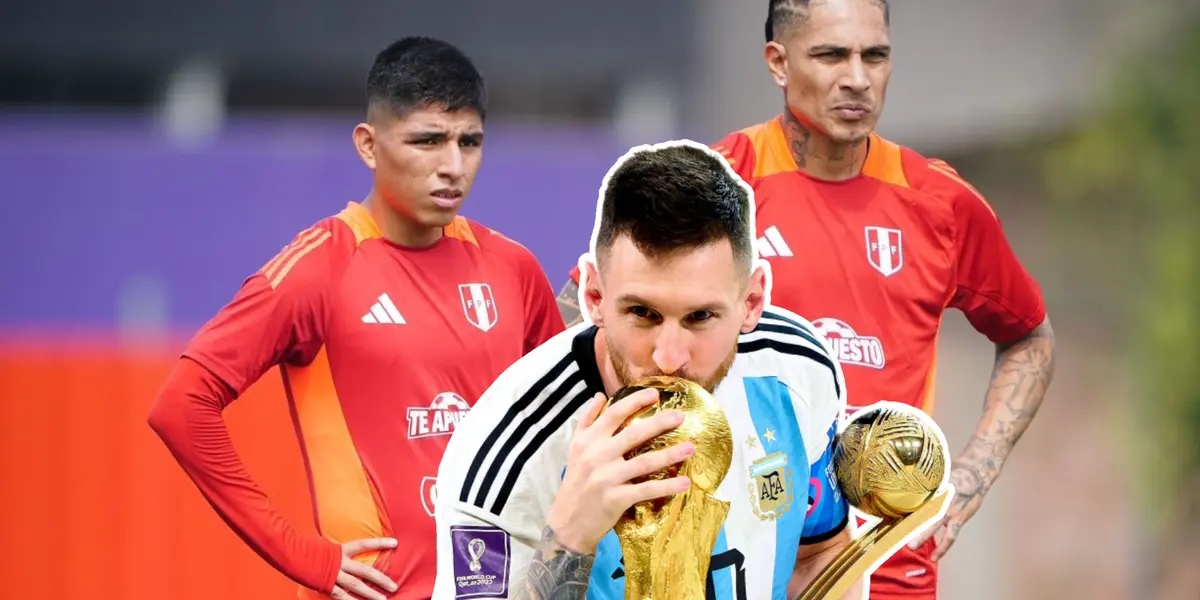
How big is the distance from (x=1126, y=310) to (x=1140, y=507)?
1.33 m

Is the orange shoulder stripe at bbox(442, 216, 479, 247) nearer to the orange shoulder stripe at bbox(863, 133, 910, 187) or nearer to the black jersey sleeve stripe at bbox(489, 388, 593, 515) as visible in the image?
the orange shoulder stripe at bbox(863, 133, 910, 187)

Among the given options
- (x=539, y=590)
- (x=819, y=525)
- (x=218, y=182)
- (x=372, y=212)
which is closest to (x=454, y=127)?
(x=372, y=212)

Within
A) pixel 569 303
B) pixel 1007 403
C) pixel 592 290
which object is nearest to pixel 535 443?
pixel 592 290

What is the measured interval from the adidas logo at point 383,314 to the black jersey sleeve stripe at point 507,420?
1384 millimetres

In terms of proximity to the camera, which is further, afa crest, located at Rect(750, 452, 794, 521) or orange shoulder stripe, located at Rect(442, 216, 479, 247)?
orange shoulder stripe, located at Rect(442, 216, 479, 247)

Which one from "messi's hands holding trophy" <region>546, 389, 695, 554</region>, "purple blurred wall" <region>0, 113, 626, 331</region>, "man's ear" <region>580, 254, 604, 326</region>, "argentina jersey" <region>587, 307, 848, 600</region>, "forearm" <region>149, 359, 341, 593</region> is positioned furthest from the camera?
"purple blurred wall" <region>0, 113, 626, 331</region>

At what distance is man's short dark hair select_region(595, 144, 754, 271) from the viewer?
1630 mm

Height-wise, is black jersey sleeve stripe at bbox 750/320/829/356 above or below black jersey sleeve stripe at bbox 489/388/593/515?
above

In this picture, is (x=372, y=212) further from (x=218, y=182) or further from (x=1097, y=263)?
(x=1097, y=263)

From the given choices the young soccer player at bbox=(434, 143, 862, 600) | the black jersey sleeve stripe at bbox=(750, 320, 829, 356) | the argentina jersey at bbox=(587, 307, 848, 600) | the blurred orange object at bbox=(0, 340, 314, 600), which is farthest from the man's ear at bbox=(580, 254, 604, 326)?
the blurred orange object at bbox=(0, 340, 314, 600)

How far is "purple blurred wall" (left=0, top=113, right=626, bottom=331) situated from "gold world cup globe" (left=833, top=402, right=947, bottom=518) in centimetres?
534

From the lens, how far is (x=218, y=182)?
764 centimetres

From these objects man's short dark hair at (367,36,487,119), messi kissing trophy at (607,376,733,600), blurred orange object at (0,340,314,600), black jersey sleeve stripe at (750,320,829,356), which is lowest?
blurred orange object at (0,340,314,600)

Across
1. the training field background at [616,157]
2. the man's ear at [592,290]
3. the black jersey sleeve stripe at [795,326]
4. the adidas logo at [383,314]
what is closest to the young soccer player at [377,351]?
the adidas logo at [383,314]
